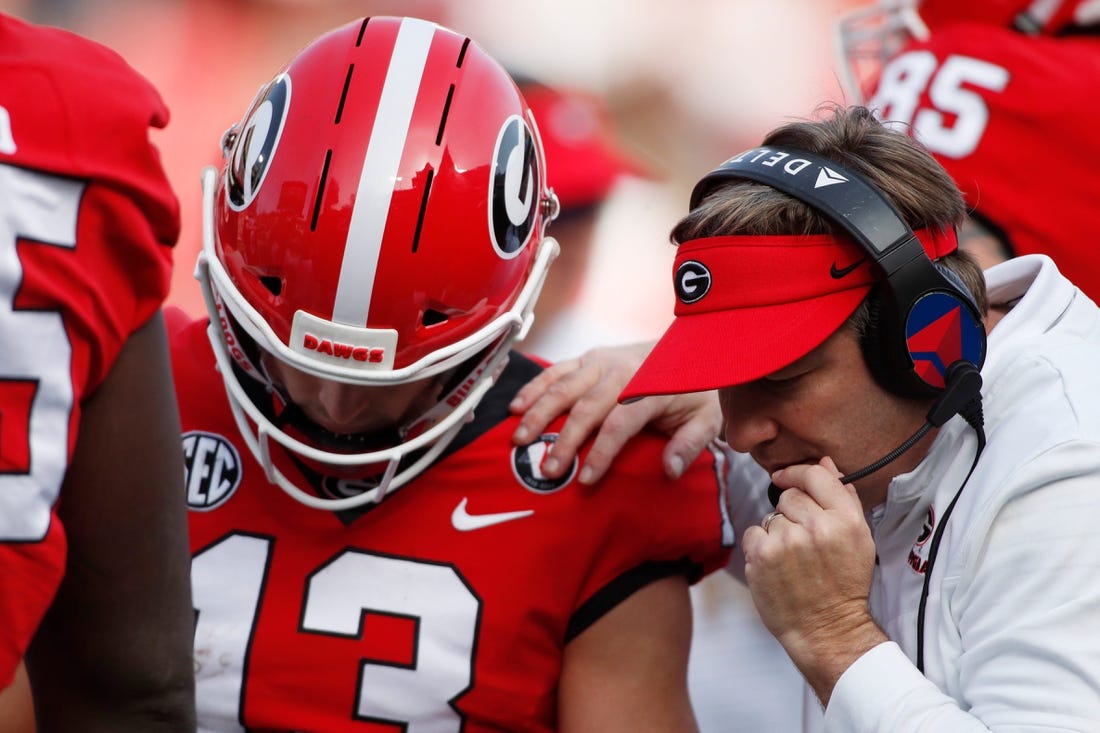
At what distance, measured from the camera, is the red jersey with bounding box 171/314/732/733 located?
1.67 m

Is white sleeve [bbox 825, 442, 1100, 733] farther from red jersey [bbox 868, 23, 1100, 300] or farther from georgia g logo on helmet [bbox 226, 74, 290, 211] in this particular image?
A: red jersey [bbox 868, 23, 1100, 300]

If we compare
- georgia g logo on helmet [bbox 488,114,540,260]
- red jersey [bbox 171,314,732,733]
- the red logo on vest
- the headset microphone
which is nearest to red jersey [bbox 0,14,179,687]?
the red logo on vest

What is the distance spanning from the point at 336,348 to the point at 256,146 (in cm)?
29

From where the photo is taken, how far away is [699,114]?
4.91 m

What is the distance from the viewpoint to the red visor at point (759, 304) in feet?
4.74

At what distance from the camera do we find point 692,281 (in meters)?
1.56

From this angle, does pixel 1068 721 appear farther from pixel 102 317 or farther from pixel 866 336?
pixel 102 317

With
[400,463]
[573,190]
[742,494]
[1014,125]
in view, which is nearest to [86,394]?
[400,463]

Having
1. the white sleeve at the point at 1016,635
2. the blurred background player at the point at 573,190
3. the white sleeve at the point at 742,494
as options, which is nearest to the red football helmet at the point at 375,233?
the white sleeve at the point at 742,494

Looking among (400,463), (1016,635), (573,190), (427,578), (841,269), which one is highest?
(841,269)

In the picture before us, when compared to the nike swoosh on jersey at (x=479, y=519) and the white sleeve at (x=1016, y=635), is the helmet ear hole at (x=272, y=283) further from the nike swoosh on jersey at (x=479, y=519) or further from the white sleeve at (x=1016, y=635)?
the white sleeve at (x=1016, y=635)

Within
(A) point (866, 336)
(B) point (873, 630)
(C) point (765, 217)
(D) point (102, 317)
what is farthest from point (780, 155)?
(D) point (102, 317)

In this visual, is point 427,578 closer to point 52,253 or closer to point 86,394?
point 86,394

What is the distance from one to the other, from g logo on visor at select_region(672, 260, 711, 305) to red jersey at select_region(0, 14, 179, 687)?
2.47 feet
